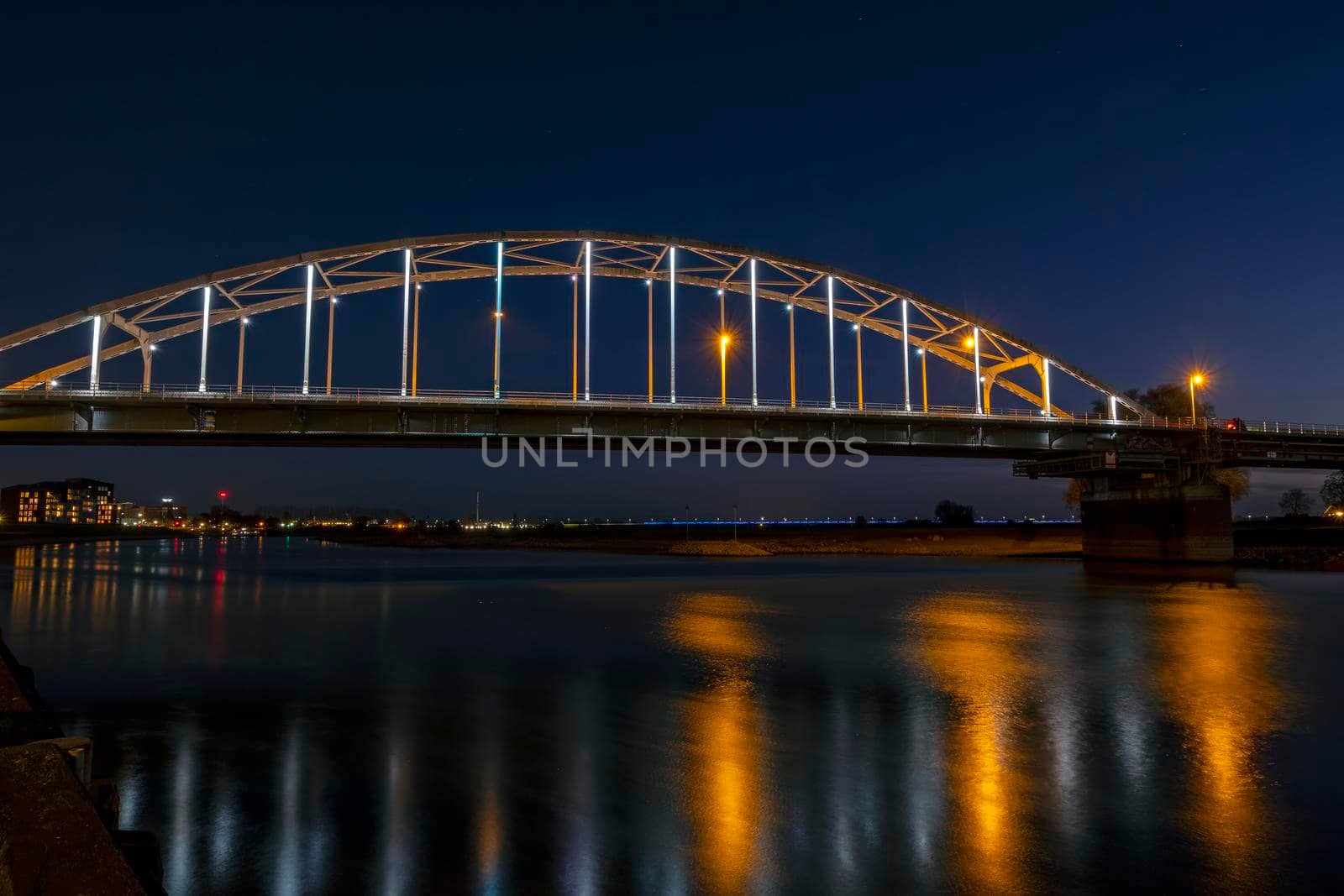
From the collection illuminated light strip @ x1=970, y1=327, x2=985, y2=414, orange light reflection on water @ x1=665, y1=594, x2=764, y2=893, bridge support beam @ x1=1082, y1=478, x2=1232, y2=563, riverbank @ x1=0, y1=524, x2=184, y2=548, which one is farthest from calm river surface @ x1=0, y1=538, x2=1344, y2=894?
riverbank @ x1=0, y1=524, x2=184, y2=548

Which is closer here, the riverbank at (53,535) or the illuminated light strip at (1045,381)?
the illuminated light strip at (1045,381)

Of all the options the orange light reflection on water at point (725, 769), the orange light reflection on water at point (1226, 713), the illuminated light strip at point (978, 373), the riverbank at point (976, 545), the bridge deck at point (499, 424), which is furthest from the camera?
the riverbank at point (976, 545)

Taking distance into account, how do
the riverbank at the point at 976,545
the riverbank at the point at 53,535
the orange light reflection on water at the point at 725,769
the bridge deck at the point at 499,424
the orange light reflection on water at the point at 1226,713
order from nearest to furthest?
1. the orange light reflection on water at the point at 725,769
2. the orange light reflection on water at the point at 1226,713
3. the bridge deck at the point at 499,424
4. the riverbank at the point at 976,545
5. the riverbank at the point at 53,535

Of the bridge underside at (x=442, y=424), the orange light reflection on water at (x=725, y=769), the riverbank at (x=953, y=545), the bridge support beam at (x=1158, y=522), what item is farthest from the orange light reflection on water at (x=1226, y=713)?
the riverbank at (x=953, y=545)

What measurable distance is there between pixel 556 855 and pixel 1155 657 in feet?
61.4

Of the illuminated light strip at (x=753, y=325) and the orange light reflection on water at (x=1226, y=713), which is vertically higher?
the illuminated light strip at (x=753, y=325)

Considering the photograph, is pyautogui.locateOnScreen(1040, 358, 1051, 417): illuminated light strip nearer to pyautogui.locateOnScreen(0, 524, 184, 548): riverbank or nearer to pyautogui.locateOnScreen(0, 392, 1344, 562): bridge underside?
pyautogui.locateOnScreen(0, 392, 1344, 562): bridge underside

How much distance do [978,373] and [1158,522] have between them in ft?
55.3

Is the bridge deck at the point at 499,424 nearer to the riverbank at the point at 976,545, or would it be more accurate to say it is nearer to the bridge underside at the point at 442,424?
the bridge underside at the point at 442,424

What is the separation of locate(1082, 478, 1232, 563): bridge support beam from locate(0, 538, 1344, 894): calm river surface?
3367cm

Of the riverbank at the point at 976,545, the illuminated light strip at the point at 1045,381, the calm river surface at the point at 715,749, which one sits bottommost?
the riverbank at the point at 976,545

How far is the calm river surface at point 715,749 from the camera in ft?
26.5

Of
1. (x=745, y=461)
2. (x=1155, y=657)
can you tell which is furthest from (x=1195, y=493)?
(x=1155, y=657)

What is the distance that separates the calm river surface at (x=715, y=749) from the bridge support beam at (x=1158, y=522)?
3367 centimetres
